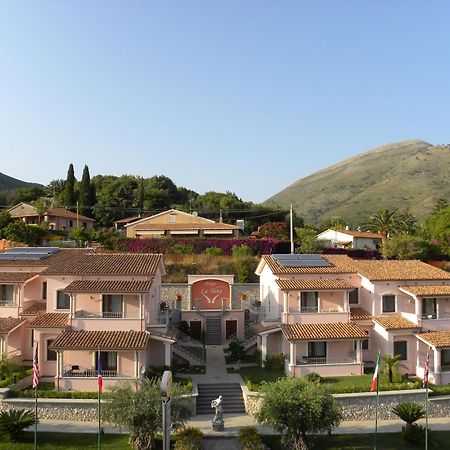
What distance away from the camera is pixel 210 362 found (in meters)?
32.5

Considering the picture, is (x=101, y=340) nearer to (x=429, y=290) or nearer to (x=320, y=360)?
(x=320, y=360)

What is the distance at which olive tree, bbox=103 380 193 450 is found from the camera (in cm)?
2050

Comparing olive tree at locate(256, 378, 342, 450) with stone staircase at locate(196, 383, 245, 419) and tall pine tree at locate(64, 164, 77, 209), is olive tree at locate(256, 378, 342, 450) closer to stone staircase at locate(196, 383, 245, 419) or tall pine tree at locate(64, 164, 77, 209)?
stone staircase at locate(196, 383, 245, 419)

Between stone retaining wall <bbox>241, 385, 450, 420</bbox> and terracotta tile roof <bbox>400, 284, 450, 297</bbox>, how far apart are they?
6247 millimetres

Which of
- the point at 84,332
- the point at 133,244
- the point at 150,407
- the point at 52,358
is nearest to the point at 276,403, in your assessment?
the point at 150,407

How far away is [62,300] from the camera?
30.0 m

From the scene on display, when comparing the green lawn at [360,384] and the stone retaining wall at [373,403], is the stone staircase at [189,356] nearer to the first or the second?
the stone retaining wall at [373,403]

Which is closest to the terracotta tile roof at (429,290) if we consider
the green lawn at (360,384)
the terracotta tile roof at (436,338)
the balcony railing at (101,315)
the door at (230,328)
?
the terracotta tile roof at (436,338)

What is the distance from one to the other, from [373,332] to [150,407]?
1591cm

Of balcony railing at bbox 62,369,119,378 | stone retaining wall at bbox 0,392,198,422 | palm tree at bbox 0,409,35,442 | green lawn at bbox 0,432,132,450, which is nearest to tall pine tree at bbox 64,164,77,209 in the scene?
balcony railing at bbox 62,369,119,378

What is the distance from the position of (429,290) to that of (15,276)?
25.6 metres

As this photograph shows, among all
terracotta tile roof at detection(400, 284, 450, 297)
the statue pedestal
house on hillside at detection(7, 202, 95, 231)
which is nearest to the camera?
the statue pedestal

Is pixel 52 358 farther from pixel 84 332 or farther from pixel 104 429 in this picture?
pixel 104 429

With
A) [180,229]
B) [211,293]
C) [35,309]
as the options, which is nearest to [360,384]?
[211,293]
